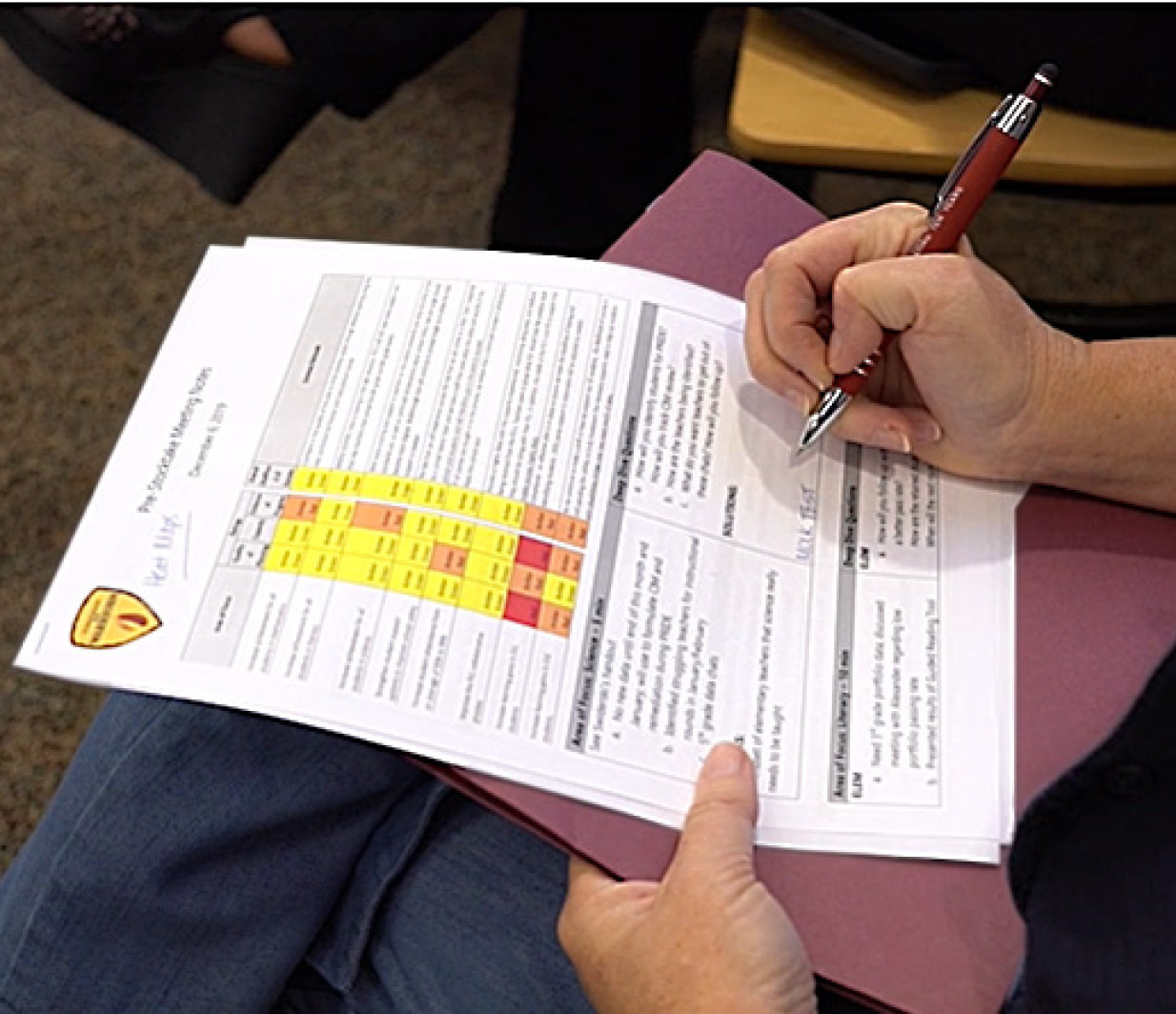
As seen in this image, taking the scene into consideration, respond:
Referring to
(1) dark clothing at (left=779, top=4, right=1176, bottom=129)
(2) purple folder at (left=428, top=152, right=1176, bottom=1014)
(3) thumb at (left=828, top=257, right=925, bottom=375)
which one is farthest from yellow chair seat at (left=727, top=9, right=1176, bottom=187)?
(3) thumb at (left=828, top=257, right=925, bottom=375)

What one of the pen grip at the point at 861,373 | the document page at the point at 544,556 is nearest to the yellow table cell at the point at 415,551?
the document page at the point at 544,556

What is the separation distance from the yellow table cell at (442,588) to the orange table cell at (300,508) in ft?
0.20

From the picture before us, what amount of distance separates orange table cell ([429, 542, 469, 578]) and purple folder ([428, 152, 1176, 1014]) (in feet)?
0.29

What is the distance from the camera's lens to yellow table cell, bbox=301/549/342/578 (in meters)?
0.56

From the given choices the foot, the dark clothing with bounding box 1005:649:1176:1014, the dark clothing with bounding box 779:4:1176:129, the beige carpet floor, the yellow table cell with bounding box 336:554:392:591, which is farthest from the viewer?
the beige carpet floor

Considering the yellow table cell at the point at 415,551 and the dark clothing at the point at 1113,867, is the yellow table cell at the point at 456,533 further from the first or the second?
the dark clothing at the point at 1113,867

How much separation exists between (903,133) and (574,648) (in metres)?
0.43

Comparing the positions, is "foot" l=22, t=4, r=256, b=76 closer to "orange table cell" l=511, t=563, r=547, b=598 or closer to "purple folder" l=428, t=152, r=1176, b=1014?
"purple folder" l=428, t=152, r=1176, b=1014

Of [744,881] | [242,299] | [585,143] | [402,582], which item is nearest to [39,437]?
[585,143]

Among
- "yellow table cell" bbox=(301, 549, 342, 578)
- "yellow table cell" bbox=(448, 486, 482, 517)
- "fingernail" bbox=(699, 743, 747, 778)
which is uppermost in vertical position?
"yellow table cell" bbox=(448, 486, 482, 517)

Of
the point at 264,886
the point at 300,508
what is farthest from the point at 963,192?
the point at 264,886

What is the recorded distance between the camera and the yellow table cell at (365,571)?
560 millimetres

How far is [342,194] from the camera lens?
1.51 metres

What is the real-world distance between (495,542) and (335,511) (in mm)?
71
